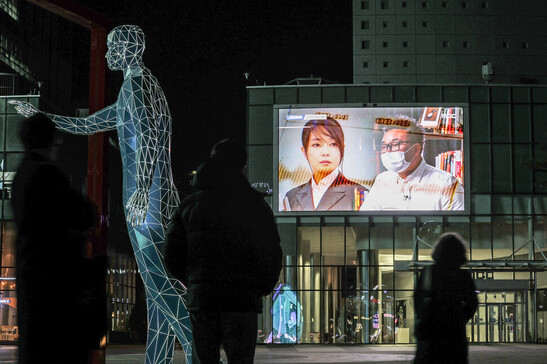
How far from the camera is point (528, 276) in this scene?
38.9 metres

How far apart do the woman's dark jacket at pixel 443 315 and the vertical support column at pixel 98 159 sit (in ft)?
8.51

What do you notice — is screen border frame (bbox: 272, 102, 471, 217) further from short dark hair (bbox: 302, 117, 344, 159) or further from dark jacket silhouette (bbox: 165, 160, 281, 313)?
dark jacket silhouette (bbox: 165, 160, 281, 313)

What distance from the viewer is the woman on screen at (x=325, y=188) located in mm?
37031

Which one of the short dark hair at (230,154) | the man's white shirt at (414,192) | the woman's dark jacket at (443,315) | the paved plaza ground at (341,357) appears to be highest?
the man's white shirt at (414,192)

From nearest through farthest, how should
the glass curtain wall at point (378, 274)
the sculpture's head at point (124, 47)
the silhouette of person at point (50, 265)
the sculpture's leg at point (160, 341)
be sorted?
the silhouette of person at point (50, 265), the sculpture's leg at point (160, 341), the sculpture's head at point (124, 47), the glass curtain wall at point (378, 274)

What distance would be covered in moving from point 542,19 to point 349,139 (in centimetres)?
4572

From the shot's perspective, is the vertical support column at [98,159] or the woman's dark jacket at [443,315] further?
the vertical support column at [98,159]

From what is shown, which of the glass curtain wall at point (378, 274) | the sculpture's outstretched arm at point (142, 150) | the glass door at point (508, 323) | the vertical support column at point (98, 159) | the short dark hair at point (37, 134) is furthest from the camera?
the glass door at point (508, 323)

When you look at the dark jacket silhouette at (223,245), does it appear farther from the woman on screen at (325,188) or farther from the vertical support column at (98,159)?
the woman on screen at (325,188)

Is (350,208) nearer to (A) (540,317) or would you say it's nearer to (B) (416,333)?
(A) (540,317)

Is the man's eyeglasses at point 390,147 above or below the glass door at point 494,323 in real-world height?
above

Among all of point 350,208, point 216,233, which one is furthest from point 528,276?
point 216,233

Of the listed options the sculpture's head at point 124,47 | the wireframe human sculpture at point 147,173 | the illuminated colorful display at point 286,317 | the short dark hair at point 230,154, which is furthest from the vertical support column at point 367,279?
the short dark hair at point 230,154

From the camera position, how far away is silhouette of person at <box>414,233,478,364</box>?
6332 millimetres
